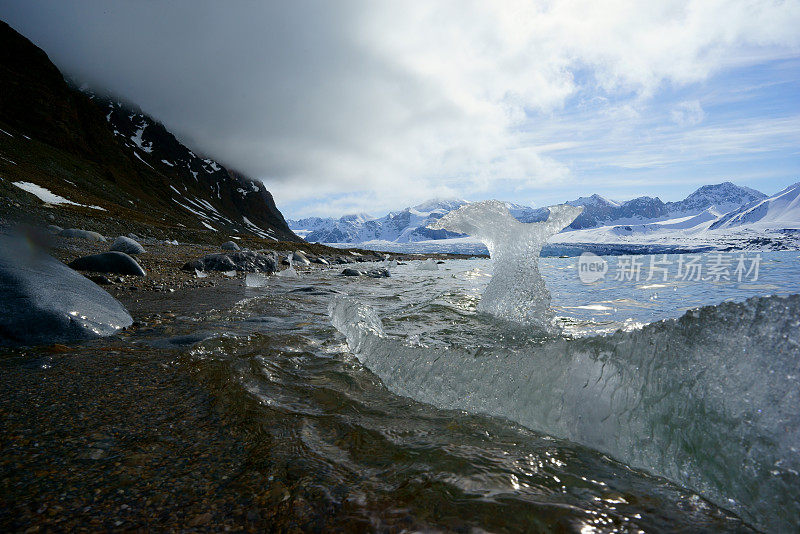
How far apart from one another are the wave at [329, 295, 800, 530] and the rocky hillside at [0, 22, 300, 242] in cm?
2468

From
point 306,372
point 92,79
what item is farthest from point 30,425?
point 92,79

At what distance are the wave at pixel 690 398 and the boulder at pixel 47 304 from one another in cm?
423

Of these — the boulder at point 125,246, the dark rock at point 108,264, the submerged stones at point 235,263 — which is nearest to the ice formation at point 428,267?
the submerged stones at point 235,263

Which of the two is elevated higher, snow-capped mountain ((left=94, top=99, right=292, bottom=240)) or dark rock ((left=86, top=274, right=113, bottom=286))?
snow-capped mountain ((left=94, top=99, right=292, bottom=240))

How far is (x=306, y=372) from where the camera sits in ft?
12.4

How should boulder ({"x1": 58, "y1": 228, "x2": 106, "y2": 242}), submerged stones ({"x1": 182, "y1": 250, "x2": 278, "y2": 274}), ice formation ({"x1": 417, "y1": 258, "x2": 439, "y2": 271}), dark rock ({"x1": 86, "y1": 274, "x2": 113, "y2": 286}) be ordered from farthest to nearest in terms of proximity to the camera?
ice formation ({"x1": 417, "y1": 258, "x2": 439, "y2": 271})
boulder ({"x1": 58, "y1": 228, "x2": 106, "y2": 242})
submerged stones ({"x1": 182, "y1": 250, "x2": 278, "y2": 274})
dark rock ({"x1": 86, "y1": 274, "x2": 113, "y2": 286})

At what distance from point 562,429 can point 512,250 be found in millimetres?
5690

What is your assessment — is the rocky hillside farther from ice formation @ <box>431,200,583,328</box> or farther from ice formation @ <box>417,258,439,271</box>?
ice formation @ <box>431,200,583,328</box>

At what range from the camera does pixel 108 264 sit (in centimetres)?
959

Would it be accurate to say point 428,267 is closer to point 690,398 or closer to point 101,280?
point 101,280

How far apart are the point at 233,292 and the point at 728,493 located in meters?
9.47

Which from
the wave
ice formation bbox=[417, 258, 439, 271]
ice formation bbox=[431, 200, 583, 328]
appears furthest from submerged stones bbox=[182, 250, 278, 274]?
the wave

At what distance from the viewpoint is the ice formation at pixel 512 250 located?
281 inches

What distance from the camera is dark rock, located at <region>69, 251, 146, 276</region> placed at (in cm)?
945
